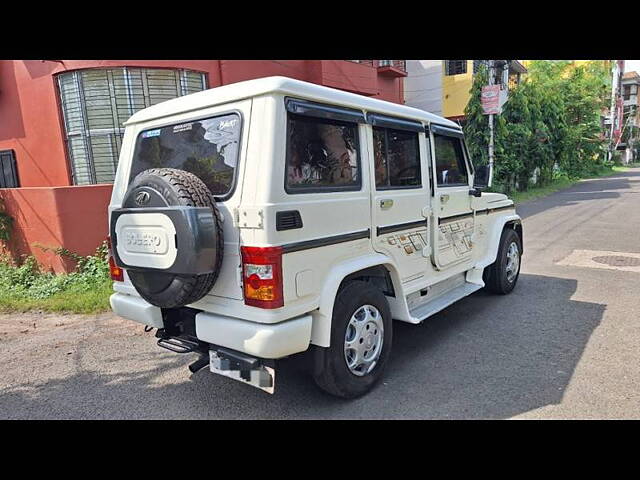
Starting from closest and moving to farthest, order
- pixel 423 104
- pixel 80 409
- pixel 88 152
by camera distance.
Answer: pixel 80 409 < pixel 88 152 < pixel 423 104

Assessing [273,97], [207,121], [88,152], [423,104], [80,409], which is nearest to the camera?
[273,97]

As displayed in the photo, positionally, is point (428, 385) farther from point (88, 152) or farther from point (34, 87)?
point (34, 87)

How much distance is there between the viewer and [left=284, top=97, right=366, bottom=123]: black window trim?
9.01 ft

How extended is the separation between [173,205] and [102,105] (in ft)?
17.6

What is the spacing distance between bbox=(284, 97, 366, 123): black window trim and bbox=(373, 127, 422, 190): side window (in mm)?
296

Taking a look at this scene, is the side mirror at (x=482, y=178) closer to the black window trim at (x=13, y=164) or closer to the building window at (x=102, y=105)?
the building window at (x=102, y=105)

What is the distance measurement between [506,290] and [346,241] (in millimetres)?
3336

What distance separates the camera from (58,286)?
20.4ft

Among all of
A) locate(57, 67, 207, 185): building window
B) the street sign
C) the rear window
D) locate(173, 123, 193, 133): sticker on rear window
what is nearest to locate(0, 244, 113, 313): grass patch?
locate(57, 67, 207, 185): building window

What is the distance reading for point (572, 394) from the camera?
123 inches

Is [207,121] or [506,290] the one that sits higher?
[207,121]

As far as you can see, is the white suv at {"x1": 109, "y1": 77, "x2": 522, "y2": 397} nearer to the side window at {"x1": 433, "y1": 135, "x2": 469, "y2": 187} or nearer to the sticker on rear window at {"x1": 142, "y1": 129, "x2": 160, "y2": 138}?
the sticker on rear window at {"x1": 142, "y1": 129, "x2": 160, "y2": 138}

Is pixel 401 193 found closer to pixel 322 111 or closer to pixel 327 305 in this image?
pixel 322 111

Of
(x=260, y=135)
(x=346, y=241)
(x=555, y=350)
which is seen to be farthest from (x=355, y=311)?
(x=555, y=350)
